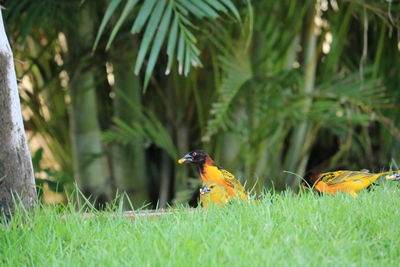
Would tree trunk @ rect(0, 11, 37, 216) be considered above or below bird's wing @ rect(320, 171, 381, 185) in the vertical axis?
above

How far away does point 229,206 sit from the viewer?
315 centimetres

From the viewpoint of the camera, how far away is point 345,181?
3334mm

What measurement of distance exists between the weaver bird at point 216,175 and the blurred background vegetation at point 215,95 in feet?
4.52

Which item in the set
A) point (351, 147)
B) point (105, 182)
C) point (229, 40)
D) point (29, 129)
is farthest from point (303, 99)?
point (29, 129)

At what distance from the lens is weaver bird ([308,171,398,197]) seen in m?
3.29

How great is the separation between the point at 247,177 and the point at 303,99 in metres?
0.86

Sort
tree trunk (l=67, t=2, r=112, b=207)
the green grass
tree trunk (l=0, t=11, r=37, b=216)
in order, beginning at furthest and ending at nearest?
tree trunk (l=67, t=2, r=112, b=207) → tree trunk (l=0, t=11, r=37, b=216) → the green grass

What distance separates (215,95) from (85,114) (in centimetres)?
122

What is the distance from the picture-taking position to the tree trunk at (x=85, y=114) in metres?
5.72

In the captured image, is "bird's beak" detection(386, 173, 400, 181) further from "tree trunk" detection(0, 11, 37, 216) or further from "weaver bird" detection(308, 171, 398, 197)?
"tree trunk" detection(0, 11, 37, 216)

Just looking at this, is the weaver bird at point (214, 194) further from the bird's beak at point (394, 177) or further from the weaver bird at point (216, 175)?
the bird's beak at point (394, 177)

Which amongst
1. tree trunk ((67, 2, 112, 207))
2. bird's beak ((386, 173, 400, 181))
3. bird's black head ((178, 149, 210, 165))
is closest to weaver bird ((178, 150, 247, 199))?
bird's black head ((178, 149, 210, 165))

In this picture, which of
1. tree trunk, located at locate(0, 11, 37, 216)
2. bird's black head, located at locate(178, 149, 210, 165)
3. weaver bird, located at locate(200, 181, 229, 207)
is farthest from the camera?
bird's black head, located at locate(178, 149, 210, 165)

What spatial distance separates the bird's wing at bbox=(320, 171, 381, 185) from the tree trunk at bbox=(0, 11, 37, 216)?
1.56 m
